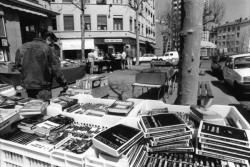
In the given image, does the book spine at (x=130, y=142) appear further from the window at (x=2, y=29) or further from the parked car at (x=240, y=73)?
the window at (x=2, y=29)

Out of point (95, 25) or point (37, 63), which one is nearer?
point (37, 63)

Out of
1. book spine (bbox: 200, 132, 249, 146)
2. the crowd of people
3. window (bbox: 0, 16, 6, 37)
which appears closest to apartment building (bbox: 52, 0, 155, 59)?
window (bbox: 0, 16, 6, 37)

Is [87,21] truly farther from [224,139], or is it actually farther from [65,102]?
[224,139]

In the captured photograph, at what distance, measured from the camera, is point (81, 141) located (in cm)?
154

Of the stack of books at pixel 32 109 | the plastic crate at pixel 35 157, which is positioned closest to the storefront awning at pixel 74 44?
the stack of books at pixel 32 109

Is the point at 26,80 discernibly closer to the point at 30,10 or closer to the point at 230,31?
the point at 30,10

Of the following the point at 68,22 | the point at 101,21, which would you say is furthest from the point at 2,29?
the point at 101,21

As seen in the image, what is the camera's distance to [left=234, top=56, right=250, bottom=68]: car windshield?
7511mm

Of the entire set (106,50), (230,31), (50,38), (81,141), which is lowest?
(81,141)

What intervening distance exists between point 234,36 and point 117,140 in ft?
325

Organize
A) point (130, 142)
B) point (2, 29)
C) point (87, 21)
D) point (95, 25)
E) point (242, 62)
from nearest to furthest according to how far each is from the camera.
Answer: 1. point (130, 142)
2. point (242, 62)
3. point (2, 29)
4. point (87, 21)
5. point (95, 25)

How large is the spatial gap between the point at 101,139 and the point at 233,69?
8049mm

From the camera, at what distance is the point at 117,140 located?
124 cm

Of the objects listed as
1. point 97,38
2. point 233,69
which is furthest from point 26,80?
point 97,38
